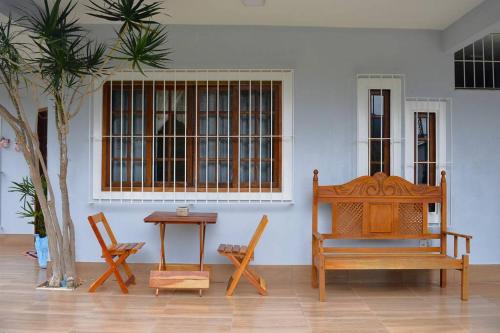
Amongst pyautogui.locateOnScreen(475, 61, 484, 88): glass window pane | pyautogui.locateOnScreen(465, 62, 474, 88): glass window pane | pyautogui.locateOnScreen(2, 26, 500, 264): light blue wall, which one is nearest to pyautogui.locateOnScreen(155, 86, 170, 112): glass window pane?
pyautogui.locateOnScreen(2, 26, 500, 264): light blue wall

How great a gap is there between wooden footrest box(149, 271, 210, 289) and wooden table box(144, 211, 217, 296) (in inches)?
4.1

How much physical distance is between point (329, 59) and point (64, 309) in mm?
3849

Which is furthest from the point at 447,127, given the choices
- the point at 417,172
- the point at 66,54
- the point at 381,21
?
the point at 66,54

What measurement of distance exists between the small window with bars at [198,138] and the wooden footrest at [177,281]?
1.11 metres

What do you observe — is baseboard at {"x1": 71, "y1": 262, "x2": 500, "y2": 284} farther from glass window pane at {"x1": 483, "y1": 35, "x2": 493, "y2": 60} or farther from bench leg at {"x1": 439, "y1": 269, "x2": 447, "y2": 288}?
glass window pane at {"x1": 483, "y1": 35, "x2": 493, "y2": 60}

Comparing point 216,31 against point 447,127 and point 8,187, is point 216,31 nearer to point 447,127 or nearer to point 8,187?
point 447,127

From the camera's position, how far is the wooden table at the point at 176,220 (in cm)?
466

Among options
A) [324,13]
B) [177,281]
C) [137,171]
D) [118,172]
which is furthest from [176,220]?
[324,13]

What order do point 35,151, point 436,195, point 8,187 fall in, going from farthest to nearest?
point 8,187, point 436,195, point 35,151

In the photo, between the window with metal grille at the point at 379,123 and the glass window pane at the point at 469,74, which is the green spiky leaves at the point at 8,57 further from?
the glass window pane at the point at 469,74

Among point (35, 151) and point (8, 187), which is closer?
point (35, 151)

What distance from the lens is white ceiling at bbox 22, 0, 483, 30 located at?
4699 millimetres

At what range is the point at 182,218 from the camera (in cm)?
476

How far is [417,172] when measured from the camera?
546 centimetres
